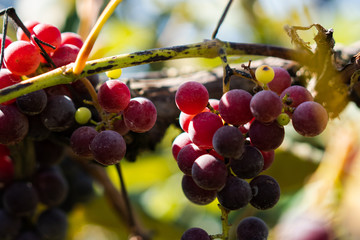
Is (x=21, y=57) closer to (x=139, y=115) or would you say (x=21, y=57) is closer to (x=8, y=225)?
(x=139, y=115)

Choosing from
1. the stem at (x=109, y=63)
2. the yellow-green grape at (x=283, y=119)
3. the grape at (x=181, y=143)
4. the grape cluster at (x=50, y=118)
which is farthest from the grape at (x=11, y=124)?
the yellow-green grape at (x=283, y=119)

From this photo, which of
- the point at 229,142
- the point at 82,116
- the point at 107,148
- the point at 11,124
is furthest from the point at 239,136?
the point at 11,124

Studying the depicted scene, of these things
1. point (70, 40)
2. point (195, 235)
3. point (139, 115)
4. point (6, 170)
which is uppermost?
point (70, 40)

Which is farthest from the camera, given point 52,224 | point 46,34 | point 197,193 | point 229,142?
point 52,224

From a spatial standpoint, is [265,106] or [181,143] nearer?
[265,106]

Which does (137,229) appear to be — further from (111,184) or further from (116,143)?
(116,143)

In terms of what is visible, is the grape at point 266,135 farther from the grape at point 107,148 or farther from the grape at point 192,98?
the grape at point 107,148
